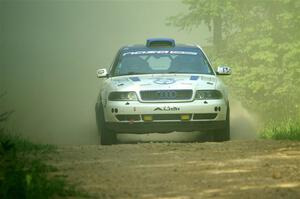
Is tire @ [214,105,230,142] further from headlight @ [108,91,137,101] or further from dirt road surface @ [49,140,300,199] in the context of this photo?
headlight @ [108,91,137,101]

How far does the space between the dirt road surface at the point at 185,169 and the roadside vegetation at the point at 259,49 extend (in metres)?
14.6

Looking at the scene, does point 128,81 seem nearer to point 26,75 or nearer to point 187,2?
point 187,2

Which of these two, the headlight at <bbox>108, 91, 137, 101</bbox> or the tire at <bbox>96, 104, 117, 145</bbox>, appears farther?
the tire at <bbox>96, 104, 117, 145</bbox>

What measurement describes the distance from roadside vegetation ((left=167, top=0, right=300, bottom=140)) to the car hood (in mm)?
12810

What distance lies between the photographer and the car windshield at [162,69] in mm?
12523

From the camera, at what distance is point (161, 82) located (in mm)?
11555

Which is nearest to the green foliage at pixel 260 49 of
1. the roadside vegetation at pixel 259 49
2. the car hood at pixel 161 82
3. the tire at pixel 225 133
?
the roadside vegetation at pixel 259 49

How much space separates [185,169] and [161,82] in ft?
12.1

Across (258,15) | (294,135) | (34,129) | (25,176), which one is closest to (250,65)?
(258,15)

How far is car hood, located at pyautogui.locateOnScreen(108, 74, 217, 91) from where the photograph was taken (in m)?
11.4

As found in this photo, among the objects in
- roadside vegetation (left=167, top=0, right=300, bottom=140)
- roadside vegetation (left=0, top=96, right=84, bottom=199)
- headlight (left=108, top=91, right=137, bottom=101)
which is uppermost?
roadside vegetation (left=0, top=96, right=84, bottom=199)

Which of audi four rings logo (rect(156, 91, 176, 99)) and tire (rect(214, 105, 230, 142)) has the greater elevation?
audi four rings logo (rect(156, 91, 176, 99))

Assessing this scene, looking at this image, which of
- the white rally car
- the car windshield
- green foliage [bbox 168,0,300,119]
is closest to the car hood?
the white rally car

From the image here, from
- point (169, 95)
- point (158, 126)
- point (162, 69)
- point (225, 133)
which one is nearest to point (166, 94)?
point (169, 95)
